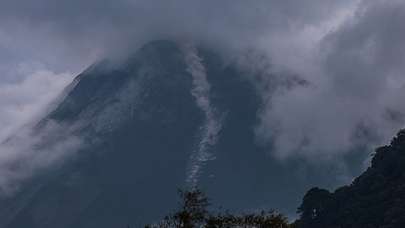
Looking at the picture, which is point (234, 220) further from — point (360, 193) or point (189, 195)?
point (360, 193)

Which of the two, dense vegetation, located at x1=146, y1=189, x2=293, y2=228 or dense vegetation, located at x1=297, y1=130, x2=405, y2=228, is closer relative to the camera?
dense vegetation, located at x1=146, y1=189, x2=293, y2=228

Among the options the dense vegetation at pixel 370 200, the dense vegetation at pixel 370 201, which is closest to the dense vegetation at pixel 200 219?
the dense vegetation at pixel 370 201

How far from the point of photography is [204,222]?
255 ft

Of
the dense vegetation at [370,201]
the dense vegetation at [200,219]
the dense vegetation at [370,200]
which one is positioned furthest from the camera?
the dense vegetation at [370,200]

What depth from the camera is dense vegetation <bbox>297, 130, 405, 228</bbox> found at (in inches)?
6526

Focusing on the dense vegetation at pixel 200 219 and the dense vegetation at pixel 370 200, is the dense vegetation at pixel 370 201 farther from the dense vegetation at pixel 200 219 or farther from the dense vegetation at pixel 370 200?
the dense vegetation at pixel 200 219

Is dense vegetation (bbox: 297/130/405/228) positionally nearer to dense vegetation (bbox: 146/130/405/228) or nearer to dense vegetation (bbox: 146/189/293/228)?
dense vegetation (bbox: 146/130/405/228)

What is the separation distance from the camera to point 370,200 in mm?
176000

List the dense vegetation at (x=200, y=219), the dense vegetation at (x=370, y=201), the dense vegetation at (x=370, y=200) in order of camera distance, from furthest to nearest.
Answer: the dense vegetation at (x=370, y=200) < the dense vegetation at (x=370, y=201) < the dense vegetation at (x=200, y=219)

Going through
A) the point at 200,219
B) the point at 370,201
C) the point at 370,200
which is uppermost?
the point at 370,200

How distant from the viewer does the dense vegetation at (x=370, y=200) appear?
165750mm

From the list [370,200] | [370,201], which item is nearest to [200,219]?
[370,201]

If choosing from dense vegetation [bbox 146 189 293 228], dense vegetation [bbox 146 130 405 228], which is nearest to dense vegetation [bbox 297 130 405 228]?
dense vegetation [bbox 146 130 405 228]

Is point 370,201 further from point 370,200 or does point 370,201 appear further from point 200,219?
point 200,219
